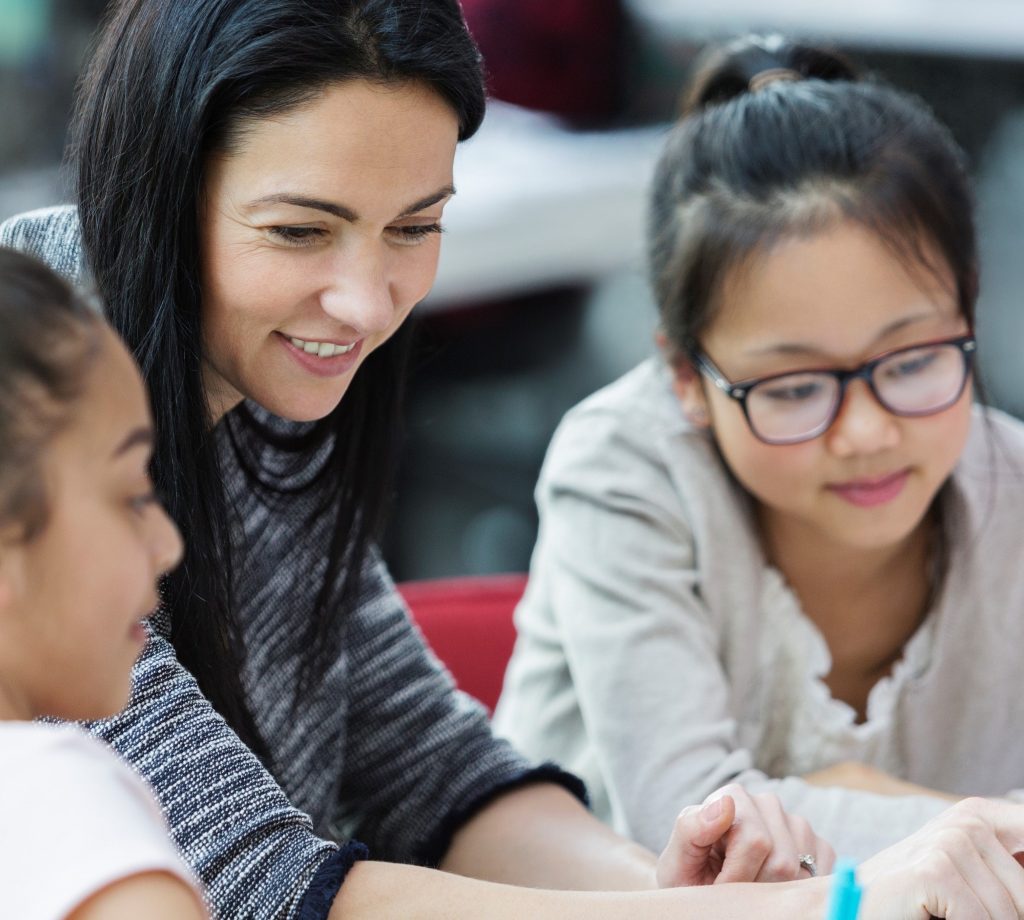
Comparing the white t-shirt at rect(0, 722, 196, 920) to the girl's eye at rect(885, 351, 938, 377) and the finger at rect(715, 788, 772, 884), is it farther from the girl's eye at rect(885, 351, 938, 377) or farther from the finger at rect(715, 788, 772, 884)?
the girl's eye at rect(885, 351, 938, 377)

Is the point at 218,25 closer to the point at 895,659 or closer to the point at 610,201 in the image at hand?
the point at 895,659

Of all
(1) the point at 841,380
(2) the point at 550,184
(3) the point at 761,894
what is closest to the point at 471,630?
(1) the point at 841,380

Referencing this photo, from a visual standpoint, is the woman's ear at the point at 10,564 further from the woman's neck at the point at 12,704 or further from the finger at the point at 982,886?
the finger at the point at 982,886

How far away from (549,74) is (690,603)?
1.87 meters

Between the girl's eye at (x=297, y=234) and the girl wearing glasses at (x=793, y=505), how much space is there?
1.48ft

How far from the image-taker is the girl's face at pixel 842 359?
4.20 feet

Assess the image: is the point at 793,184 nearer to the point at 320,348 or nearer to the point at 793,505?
the point at 793,505

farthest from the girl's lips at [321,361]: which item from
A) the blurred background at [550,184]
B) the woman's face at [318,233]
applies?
the blurred background at [550,184]

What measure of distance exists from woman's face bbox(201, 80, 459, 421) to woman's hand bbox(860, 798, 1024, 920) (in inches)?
18.9

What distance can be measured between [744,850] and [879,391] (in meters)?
0.47

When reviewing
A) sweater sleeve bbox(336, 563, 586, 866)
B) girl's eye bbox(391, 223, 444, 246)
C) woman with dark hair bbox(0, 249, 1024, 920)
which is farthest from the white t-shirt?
sweater sleeve bbox(336, 563, 586, 866)

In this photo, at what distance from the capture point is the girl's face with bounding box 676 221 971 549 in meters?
1.28

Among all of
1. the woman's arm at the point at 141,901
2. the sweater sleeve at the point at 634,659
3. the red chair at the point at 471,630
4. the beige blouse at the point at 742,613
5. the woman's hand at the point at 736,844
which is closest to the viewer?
the woman's arm at the point at 141,901

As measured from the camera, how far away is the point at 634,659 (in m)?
1.32
